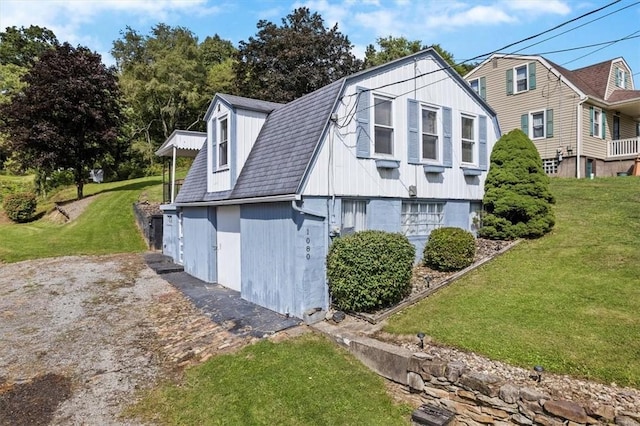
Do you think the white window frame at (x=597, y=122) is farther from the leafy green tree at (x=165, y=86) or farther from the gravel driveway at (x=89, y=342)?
the leafy green tree at (x=165, y=86)

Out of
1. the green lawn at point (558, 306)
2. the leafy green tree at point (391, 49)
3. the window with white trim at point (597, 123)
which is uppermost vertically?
the leafy green tree at point (391, 49)

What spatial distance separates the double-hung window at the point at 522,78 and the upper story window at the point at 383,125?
52.9ft

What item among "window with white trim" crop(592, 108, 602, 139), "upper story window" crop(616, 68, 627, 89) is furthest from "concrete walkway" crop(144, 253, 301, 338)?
"upper story window" crop(616, 68, 627, 89)

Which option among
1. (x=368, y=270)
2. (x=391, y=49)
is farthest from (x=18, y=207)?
(x=391, y=49)

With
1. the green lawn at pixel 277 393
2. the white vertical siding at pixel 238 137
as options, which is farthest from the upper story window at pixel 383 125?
the green lawn at pixel 277 393

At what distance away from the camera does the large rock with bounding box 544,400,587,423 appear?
444 cm

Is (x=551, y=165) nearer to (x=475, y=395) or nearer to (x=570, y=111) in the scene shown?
(x=570, y=111)

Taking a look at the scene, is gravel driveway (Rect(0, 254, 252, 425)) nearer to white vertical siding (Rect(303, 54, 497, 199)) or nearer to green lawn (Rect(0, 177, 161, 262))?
white vertical siding (Rect(303, 54, 497, 199))

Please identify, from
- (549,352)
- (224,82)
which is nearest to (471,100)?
(549,352)

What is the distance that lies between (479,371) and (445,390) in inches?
22.7

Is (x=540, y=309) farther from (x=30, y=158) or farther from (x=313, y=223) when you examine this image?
(x=30, y=158)

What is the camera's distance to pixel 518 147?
40.5 feet

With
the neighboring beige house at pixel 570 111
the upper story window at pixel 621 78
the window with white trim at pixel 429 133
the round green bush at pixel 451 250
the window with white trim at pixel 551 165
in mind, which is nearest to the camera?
the round green bush at pixel 451 250

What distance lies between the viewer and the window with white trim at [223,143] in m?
11.1
